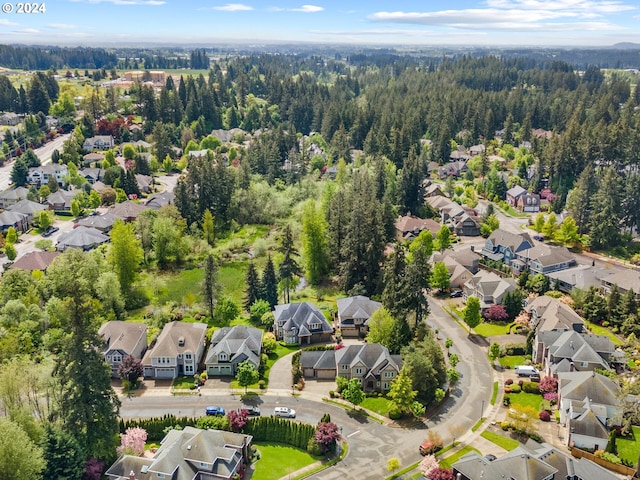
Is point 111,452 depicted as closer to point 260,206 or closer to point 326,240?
point 326,240

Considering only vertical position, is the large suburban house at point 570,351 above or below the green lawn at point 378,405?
above

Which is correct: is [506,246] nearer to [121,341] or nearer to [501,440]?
[501,440]

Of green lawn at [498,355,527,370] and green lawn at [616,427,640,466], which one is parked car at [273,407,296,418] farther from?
green lawn at [616,427,640,466]

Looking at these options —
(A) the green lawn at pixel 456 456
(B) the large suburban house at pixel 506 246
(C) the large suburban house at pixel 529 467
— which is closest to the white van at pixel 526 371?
(A) the green lawn at pixel 456 456

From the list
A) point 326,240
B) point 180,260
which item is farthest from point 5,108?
point 326,240

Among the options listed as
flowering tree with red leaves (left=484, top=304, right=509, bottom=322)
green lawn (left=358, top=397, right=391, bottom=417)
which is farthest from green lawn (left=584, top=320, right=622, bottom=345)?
green lawn (left=358, top=397, right=391, bottom=417)

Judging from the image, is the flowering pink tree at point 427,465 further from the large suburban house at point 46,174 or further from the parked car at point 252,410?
the large suburban house at point 46,174
